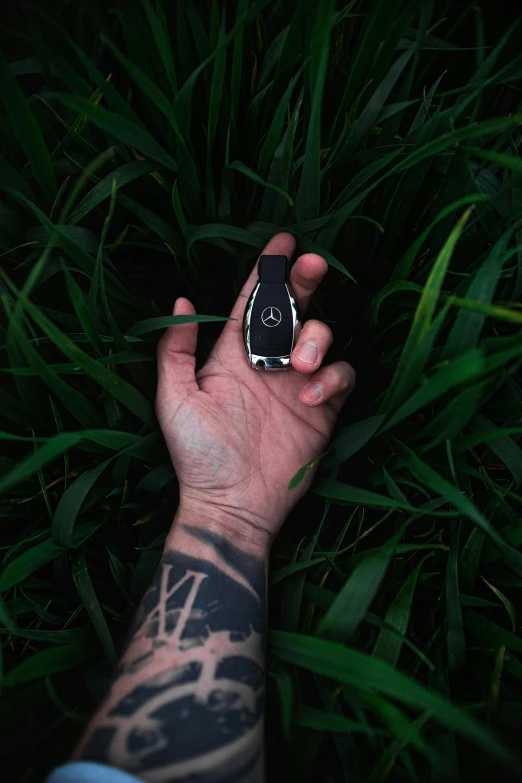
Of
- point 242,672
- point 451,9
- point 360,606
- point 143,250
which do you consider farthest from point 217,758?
point 451,9

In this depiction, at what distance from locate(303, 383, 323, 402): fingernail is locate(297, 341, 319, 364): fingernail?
41 millimetres

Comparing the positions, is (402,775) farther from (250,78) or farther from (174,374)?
(250,78)

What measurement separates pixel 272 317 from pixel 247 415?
0.56 ft

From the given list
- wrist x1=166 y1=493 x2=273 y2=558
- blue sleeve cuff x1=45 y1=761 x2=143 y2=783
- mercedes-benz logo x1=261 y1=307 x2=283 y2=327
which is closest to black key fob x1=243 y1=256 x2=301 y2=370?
mercedes-benz logo x1=261 y1=307 x2=283 y2=327

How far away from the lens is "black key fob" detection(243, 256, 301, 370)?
0.79 m

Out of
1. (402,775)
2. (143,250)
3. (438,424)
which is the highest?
(143,250)

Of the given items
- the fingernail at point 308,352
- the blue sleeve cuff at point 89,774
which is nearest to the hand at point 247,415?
the fingernail at point 308,352

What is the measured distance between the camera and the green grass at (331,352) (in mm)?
650

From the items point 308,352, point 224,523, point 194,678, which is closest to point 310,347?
point 308,352

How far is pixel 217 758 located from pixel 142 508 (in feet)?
1.37

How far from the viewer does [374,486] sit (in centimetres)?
82

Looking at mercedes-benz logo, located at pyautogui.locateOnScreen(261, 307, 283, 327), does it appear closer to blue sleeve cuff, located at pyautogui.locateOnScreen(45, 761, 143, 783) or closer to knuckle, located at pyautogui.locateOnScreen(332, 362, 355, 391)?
knuckle, located at pyautogui.locateOnScreen(332, 362, 355, 391)

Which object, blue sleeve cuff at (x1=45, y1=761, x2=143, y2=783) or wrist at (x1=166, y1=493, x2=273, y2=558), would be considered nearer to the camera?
blue sleeve cuff at (x1=45, y1=761, x2=143, y2=783)

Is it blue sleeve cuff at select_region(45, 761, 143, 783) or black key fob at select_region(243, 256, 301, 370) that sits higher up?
black key fob at select_region(243, 256, 301, 370)
